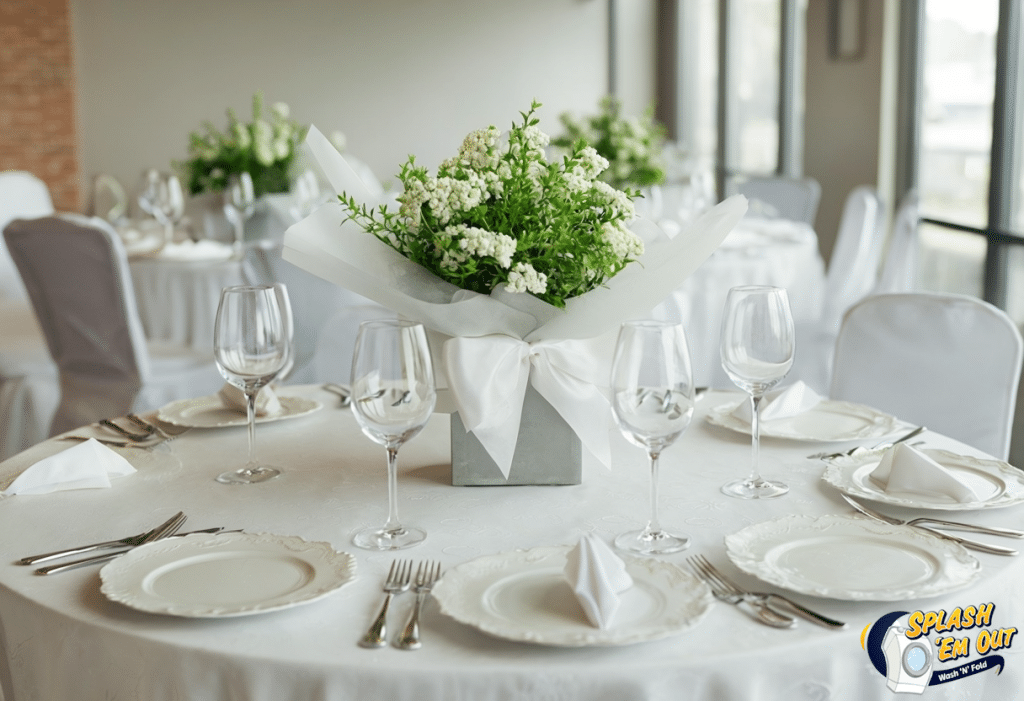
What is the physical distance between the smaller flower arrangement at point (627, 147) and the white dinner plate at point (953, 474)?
8.55 feet

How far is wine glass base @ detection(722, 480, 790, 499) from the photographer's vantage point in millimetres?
1351

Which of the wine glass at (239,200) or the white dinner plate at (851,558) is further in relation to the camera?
the wine glass at (239,200)

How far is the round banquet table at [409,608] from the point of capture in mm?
910

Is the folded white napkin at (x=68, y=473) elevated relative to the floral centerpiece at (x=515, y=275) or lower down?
lower down

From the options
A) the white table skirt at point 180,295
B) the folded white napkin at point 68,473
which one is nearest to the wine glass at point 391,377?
the folded white napkin at point 68,473

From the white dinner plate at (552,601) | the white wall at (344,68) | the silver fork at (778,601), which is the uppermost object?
the white wall at (344,68)

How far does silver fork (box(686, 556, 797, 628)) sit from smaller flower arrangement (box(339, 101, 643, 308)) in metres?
0.39

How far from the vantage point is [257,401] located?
1.75 m

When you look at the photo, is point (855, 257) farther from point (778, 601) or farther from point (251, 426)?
point (778, 601)

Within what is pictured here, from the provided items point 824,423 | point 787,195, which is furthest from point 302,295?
point 787,195

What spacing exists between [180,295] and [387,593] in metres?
2.99

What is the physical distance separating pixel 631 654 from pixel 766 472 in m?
0.60

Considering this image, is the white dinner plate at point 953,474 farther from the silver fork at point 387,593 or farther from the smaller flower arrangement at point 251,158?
the smaller flower arrangement at point 251,158

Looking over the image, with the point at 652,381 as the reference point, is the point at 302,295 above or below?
below
